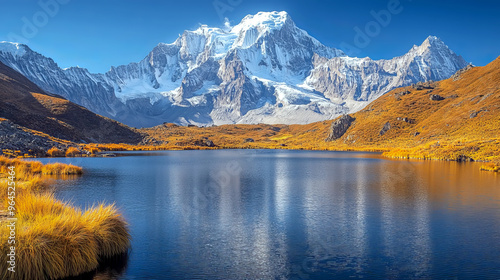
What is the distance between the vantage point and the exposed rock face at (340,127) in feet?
568

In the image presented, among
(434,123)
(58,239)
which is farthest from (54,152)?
(434,123)

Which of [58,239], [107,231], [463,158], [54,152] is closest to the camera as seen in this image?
[58,239]

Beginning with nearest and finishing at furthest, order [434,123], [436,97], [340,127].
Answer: [434,123] < [436,97] < [340,127]

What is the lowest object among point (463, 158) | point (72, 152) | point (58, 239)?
point (58, 239)

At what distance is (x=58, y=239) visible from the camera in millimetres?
12742

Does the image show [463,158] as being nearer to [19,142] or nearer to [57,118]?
[19,142]

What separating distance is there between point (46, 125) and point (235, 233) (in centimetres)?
11545

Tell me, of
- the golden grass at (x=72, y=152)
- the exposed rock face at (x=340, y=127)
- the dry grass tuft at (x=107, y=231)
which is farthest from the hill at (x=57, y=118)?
the dry grass tuft at (x=107, y=231)

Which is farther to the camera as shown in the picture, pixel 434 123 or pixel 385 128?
pixel 385 128

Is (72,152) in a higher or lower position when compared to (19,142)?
lower

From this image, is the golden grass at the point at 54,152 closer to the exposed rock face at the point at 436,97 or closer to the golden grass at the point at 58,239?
the golden grass at the point at 58,239

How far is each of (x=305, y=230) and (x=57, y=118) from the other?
139005mm

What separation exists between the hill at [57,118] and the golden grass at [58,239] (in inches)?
4161

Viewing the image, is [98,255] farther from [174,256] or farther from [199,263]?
[199,263]
